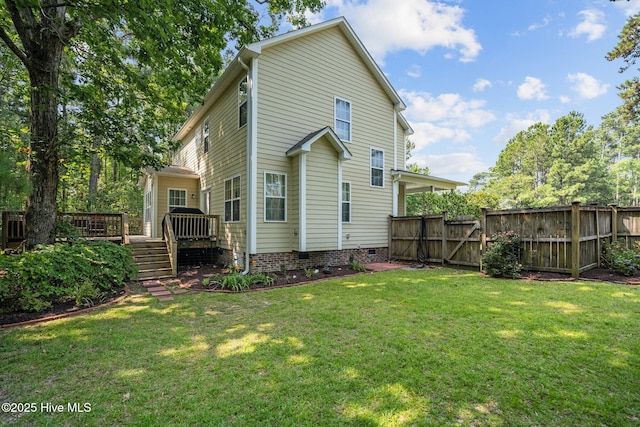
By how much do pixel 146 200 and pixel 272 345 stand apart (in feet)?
51.1

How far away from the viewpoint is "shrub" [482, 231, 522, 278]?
7988mm

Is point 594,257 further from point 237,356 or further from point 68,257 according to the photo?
point 68,257

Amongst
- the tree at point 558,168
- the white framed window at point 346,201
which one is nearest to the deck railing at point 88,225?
the white framed window at point 346,201

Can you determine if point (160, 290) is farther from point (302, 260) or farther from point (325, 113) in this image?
point (325, 113)

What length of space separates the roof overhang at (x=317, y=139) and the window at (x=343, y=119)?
161cm

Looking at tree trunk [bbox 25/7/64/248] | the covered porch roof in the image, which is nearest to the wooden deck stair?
tree trunk [bbox 25/7/64/248]

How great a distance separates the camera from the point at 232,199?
33.1 feet

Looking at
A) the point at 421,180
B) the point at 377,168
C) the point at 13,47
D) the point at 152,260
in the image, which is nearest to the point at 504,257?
the point at 421,180

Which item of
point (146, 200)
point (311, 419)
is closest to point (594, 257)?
point (311, 419)

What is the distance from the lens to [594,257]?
27.6 ft

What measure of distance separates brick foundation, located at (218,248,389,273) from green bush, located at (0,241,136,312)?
3.26m

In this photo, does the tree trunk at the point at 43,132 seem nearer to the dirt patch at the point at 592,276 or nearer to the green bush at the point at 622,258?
the dirt patch at the point at 592,276

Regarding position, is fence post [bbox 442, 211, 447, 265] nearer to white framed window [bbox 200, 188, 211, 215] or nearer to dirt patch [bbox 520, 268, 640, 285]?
dirt patch [bbox 520, 268, 640, 285]

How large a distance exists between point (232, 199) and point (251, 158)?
78.9 inches
